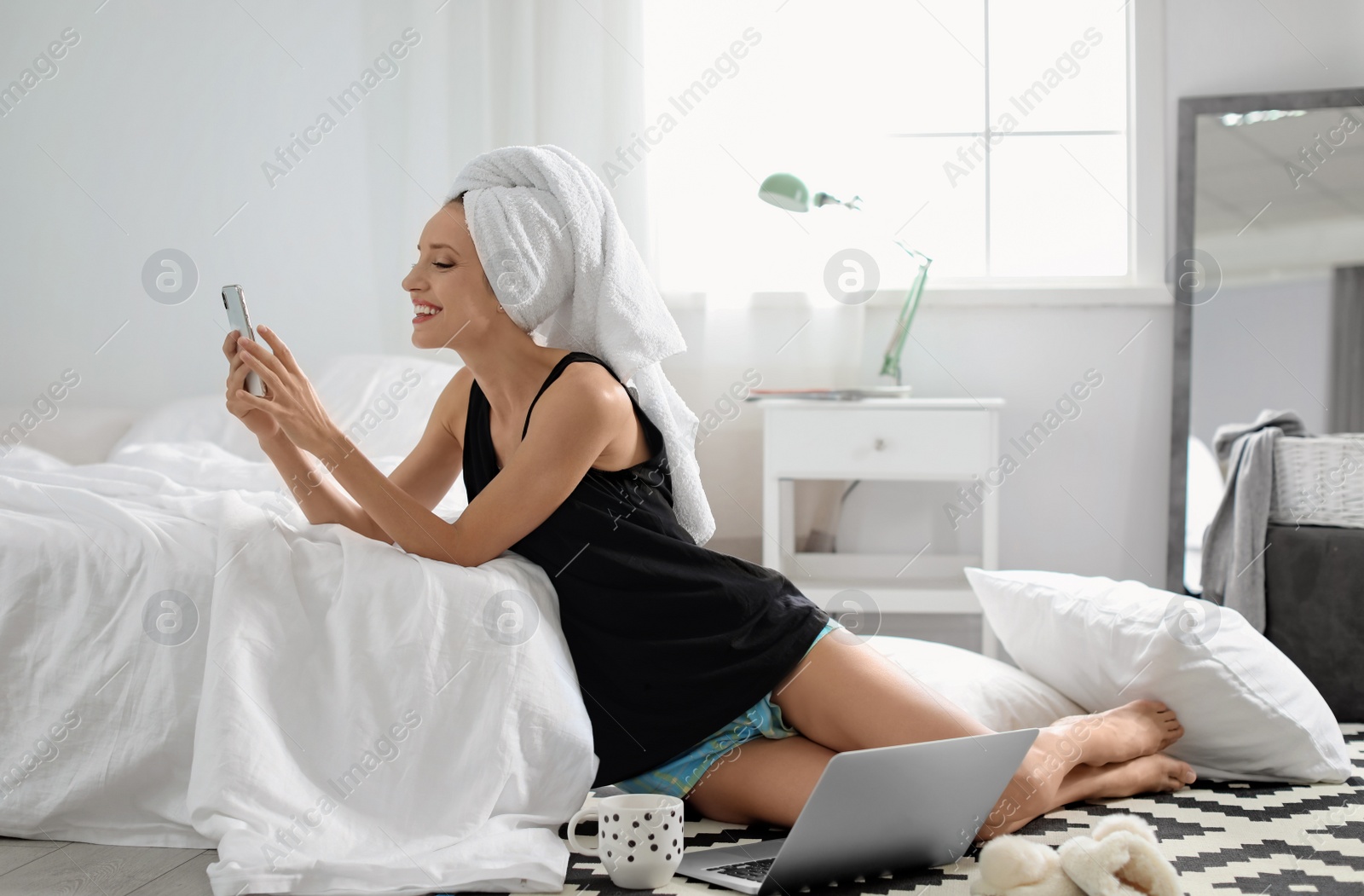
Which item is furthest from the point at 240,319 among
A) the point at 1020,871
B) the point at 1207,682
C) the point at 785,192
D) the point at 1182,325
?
the point at 1182,325

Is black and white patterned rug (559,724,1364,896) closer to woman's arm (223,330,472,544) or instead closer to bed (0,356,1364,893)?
bed (0,356,1364,893)

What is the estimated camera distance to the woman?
124 cm

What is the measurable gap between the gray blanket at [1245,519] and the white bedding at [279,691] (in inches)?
61.3

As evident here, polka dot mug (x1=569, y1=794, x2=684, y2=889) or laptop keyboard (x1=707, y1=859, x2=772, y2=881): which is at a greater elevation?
polka dot mug (x1=569, y1=794, x2=684, y2=889)

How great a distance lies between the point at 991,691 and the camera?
5.07ft

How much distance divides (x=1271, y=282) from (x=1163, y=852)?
1.99 metres

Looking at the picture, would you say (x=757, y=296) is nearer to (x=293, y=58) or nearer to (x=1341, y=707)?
(x=293, y=58)

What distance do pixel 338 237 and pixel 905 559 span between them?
5.30ft

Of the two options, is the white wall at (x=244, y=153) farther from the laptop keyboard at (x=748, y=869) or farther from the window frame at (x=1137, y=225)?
the laptop keyboard at (x=748, y=869)

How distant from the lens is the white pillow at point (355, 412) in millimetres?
2207

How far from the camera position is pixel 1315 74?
2.78m

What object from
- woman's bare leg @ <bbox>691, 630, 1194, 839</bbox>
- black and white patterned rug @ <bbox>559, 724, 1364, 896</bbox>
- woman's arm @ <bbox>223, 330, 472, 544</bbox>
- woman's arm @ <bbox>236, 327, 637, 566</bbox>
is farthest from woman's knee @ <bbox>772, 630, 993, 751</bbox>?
woman's arm @ <bbox>223, 330, 472, 544</bbox>

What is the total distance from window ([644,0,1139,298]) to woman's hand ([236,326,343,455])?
1730mm

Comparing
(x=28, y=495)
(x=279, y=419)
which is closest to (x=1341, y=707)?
(x=279, y=419)
